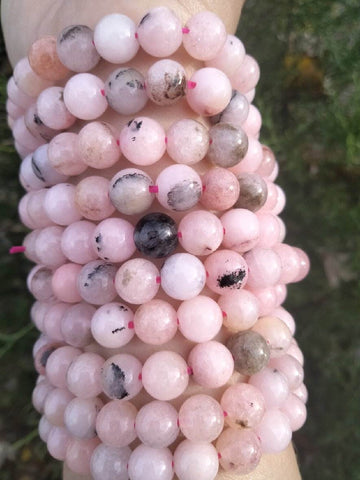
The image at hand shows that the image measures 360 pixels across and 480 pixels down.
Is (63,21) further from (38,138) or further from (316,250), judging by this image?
(316,250)

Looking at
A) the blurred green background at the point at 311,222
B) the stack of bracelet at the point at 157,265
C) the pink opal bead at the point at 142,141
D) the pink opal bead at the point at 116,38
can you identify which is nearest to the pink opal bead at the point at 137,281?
the stack of bracelet at the point at 157,265

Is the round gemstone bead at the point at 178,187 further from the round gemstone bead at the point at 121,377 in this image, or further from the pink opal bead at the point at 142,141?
the round gemstone bead at the point at 121,377

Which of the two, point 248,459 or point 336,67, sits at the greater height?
point 336,67

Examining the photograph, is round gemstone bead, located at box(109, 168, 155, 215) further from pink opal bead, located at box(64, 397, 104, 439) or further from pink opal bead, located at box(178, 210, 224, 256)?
pink opal bead, located at box(64, 397, 104, 439)

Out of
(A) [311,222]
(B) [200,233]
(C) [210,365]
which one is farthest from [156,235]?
(A) [311,222]

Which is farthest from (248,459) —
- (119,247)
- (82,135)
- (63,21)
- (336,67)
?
(336,67)

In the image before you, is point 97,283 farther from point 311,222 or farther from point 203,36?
point 311,222
